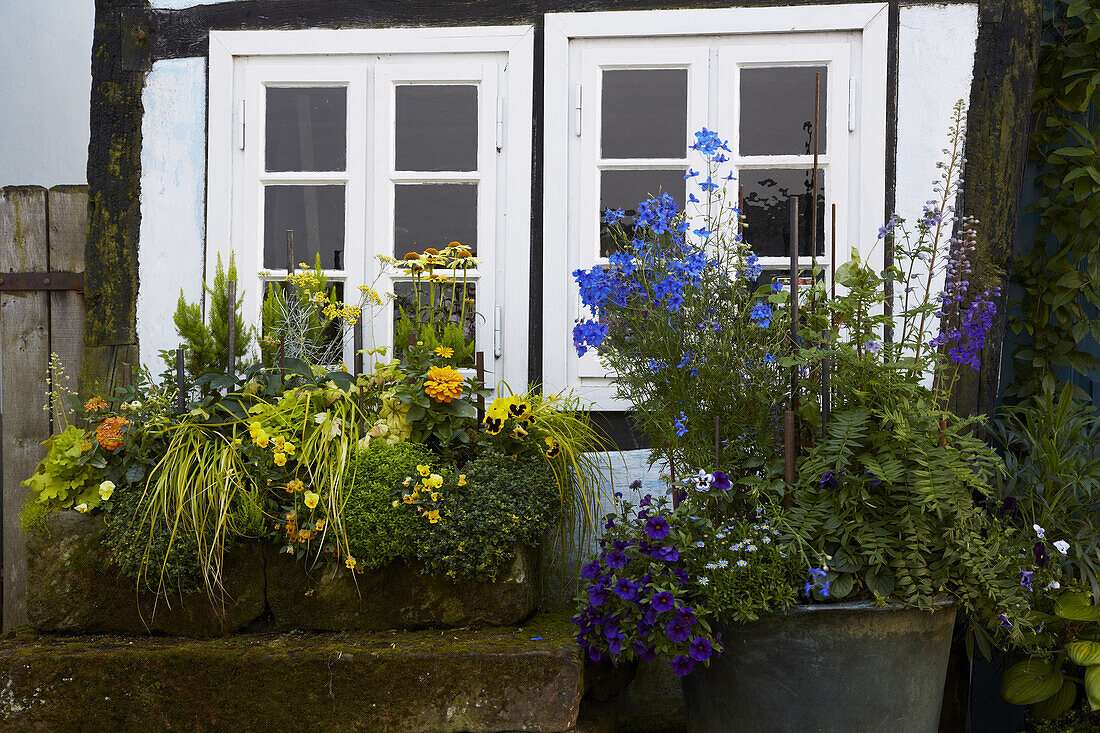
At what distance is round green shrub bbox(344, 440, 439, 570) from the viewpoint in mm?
2490

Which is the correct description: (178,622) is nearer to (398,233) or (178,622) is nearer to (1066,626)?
(398,233)

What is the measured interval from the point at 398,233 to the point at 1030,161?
262 cm

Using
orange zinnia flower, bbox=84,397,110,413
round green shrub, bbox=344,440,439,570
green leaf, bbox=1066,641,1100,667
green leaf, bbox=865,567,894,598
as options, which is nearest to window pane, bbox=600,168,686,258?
round green shrub, bbox=344,440,439,570

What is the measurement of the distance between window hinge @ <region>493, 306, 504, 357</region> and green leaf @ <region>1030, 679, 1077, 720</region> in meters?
2.21

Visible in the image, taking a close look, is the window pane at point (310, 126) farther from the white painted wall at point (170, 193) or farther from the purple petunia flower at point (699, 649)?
the purple petunia flower at point (699, 649)

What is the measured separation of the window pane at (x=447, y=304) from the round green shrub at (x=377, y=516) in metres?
0.69

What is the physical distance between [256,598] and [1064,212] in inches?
129

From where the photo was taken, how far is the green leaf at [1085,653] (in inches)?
96.8

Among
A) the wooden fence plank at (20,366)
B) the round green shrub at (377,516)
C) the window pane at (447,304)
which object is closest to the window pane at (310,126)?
the window pane at (447,304)

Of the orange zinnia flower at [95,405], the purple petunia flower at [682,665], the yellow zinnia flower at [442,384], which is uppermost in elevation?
the yellow zinnia flower at [442,384]

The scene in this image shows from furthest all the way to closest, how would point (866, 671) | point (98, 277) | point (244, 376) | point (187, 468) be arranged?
point (98, 277), point (244, 376), point (187, 468), point (866, 671)

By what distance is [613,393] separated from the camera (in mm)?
3189

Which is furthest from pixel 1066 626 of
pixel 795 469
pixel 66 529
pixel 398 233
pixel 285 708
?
pixel 66 529

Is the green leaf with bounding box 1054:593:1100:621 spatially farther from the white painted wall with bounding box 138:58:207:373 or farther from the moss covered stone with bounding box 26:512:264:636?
the white painted wall with bounding box 138:58:207:373
